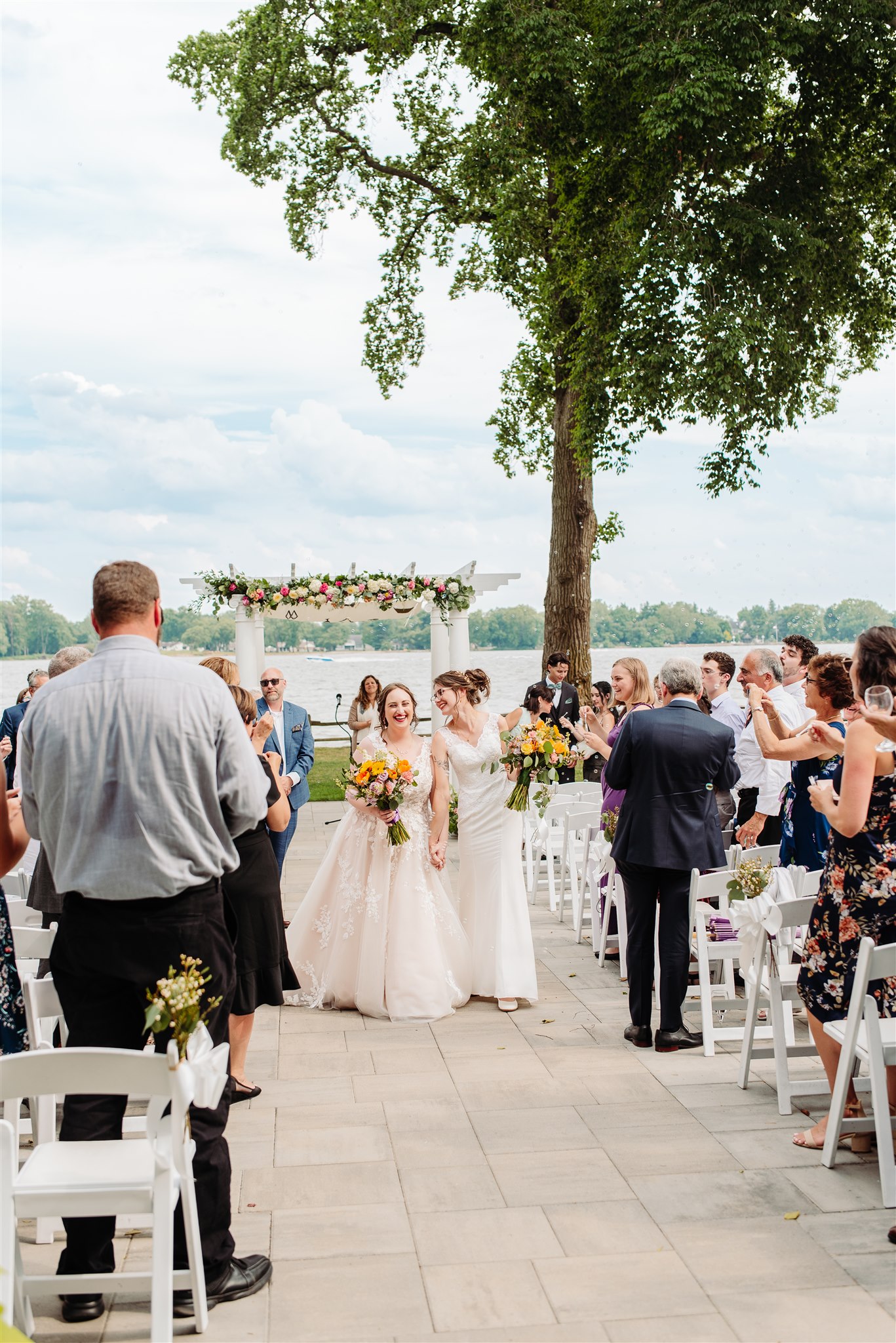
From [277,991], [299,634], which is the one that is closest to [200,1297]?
[277,991]

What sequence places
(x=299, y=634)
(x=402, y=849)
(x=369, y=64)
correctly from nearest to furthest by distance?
(x=402, y=849) < (x=369, y=64) < (x=299, y=634)

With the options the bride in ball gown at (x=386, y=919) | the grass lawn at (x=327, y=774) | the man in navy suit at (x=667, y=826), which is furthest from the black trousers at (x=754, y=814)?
the grass lawn at (x=327, y=774)

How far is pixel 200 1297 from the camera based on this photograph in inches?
132

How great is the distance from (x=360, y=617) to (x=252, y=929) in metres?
11.5

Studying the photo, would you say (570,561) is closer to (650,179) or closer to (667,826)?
(650,179)

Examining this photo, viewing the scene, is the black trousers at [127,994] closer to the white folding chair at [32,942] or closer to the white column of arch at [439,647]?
the white folding chair at [32,942]

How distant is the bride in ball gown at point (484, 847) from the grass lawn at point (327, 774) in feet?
24.2

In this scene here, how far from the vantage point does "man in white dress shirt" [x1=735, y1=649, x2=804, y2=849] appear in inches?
283

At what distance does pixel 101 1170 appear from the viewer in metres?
3.11

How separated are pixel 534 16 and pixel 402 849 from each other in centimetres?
1003

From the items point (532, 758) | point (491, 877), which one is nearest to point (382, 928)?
point (491, 877)

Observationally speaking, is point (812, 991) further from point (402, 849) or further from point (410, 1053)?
point (402, 849)

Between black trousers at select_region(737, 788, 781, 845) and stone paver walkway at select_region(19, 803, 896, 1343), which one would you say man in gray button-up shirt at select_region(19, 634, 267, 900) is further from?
black trousers at select_region(737, 788, 781, 845)

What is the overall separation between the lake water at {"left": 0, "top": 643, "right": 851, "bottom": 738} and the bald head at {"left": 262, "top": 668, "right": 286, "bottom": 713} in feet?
38.0
